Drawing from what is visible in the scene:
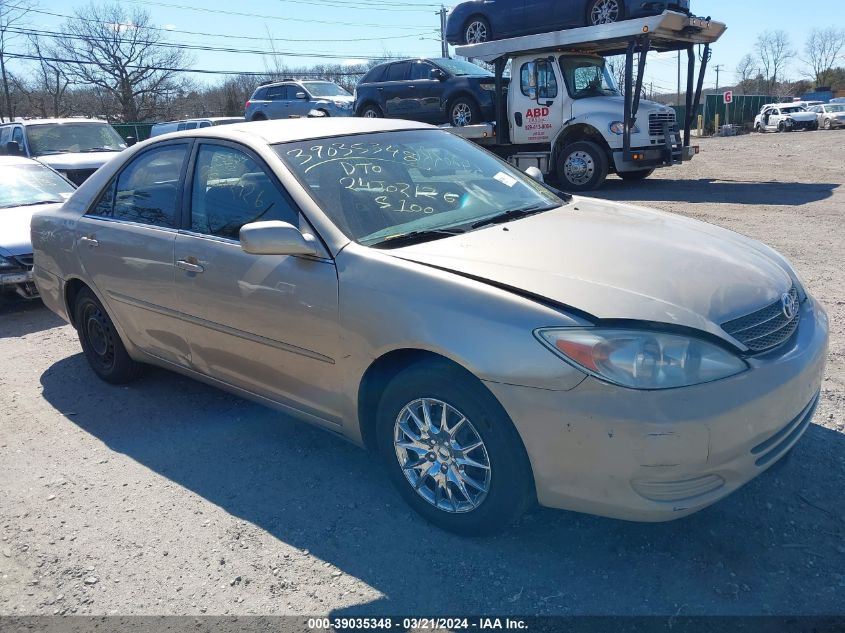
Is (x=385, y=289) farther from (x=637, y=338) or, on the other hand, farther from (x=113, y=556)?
(x=113, y=556)

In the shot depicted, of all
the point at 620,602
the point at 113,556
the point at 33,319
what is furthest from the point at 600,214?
the point at 33,319

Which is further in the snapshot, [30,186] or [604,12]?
[604,12]

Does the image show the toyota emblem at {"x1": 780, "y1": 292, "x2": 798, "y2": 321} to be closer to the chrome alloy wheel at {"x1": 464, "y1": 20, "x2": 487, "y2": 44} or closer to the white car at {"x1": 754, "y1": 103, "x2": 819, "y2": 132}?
the chrome alloy wheel at {"x1": 464, "y1": 20, "x2": 487, "y2": 44}

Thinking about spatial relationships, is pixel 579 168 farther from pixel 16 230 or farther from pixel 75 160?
pixel 16 230

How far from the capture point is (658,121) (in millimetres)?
13297

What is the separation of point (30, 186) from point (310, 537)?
7.24m

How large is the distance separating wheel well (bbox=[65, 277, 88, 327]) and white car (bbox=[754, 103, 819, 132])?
4107 cm

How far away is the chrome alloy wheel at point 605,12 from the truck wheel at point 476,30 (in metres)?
2.24

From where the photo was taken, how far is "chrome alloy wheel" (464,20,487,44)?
14000 millimetres

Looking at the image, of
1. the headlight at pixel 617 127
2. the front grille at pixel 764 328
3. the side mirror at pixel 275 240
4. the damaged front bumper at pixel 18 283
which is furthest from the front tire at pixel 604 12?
the side mirror at pixel 275 240

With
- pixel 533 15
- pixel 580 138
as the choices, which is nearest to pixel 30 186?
pixel 533 15

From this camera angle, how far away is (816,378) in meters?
2.83

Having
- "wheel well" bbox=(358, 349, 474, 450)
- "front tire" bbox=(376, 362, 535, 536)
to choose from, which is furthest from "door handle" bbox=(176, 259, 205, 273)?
"front tire" bbox=(376, 362, 535, 536)

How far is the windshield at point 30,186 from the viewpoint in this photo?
8039 millimetres
